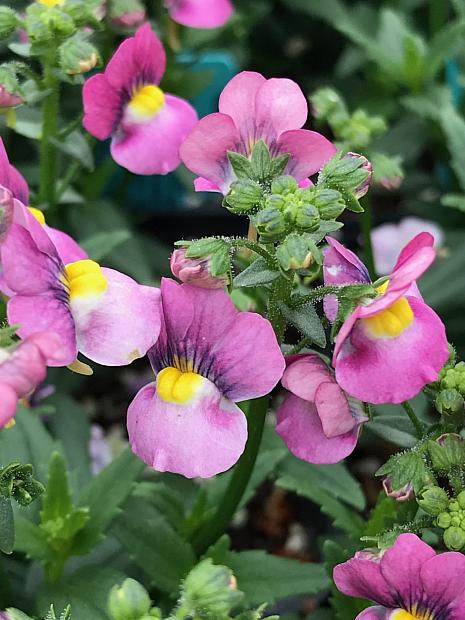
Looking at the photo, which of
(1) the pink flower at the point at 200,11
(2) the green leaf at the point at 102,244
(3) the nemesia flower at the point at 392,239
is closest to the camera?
(2) the green leaf at the point at 102,244

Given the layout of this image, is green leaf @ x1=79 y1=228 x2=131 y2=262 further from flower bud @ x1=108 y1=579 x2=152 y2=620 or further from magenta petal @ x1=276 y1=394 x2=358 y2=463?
flower bud @ x1=108 y1=579 x2=152 y2=620

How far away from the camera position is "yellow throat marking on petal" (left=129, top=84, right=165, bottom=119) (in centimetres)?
102

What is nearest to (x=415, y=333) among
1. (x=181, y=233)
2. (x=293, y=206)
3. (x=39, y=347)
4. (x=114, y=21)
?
(x=293, y=206)

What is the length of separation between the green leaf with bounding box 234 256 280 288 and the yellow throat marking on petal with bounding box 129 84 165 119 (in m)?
0.33

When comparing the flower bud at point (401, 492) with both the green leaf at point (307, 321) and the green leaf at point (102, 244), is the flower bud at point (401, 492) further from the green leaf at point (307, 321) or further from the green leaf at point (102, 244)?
the green leaf at point (102, 244)

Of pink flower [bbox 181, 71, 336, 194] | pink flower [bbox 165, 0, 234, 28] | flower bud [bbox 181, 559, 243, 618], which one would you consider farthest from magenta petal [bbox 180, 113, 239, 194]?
pink flower [bbox 165, 0, 234, 28]

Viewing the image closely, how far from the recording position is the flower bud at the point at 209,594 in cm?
63

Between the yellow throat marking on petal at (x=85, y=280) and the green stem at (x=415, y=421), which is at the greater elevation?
the yellow throat marking on petal at (x=85, y=280)

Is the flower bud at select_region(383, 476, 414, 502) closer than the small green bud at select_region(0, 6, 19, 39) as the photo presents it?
Yes

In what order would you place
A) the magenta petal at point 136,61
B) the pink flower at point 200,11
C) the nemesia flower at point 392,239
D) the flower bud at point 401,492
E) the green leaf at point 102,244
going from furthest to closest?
the nemesia flower at point 392,239, the pink flower at point 200,11, the green leaf at point 102,244, the magenta petal at point 136,61, the flower bud at point 401,492

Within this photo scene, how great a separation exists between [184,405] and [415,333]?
0.60 feet

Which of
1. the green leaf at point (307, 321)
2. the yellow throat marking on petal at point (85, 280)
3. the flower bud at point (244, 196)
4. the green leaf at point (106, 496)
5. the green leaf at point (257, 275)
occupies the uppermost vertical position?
the flower bud at point (244, 196)

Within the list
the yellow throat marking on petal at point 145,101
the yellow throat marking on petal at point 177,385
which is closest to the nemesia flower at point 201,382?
the yellow throat marking on petal at point 177,385

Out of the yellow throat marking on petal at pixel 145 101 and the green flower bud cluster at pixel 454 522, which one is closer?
the green flower bud cluster at pixel 454 522
